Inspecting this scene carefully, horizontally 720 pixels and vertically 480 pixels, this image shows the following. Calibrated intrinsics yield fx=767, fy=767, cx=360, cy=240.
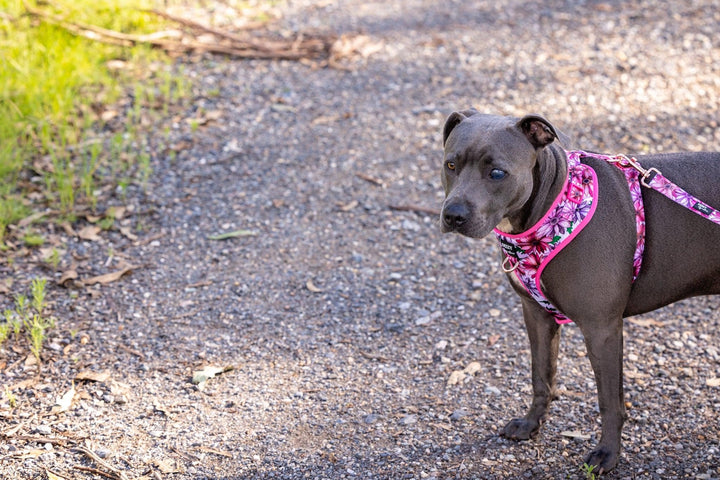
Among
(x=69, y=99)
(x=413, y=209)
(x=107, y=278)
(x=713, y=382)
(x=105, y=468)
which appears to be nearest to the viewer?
(x=105, y=468)

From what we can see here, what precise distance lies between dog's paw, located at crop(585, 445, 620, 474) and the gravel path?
0.08 meters

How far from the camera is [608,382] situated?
3.64 metres

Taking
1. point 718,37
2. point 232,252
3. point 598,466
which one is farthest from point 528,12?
point 598,466

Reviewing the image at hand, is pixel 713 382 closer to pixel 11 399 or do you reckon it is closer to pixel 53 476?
pixel 53 476

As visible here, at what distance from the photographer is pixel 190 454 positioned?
12.8 ft

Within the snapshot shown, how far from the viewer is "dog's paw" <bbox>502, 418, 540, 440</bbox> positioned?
4.03 meters

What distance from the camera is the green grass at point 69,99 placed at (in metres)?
6.11

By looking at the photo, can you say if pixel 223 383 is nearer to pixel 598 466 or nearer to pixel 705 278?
pixel 598 466

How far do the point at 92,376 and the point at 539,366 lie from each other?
2.52m

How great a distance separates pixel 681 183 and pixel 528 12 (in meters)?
6.14

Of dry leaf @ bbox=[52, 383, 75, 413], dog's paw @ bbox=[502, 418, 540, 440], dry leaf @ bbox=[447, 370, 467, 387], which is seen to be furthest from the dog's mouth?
dry leaf @ bbox=[52, 383, 75, 413]

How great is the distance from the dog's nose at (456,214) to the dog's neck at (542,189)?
0.28 m

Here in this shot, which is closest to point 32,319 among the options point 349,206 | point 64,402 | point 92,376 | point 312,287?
point 92,376

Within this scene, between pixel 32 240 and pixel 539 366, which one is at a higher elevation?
pixel 539 366
